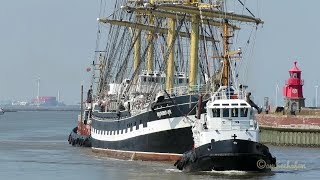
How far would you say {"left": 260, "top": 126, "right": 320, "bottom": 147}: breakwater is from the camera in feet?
312

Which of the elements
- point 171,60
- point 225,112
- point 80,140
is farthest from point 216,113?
point 80,140

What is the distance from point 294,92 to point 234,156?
51.2m

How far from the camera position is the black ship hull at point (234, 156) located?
184 ft

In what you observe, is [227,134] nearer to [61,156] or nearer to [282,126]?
[61,156]

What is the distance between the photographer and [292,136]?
97.9 meters

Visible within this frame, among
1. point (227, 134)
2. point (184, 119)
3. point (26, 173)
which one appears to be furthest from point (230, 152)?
point (26, 173)

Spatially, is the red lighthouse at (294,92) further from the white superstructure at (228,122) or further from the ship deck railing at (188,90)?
the white superstructure at (228,122)

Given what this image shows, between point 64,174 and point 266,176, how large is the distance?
13671 mm

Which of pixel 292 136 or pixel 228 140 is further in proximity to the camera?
pixel 292 136

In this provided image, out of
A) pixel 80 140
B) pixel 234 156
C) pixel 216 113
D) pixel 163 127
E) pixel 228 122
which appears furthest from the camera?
pixel 80 140

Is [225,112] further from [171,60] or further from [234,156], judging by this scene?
[171,60]

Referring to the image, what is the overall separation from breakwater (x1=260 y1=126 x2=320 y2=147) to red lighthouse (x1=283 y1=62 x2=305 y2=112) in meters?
4.70

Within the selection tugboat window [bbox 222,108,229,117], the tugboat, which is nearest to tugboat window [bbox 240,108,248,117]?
the tugboat

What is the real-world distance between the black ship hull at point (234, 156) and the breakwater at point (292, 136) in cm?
3833
